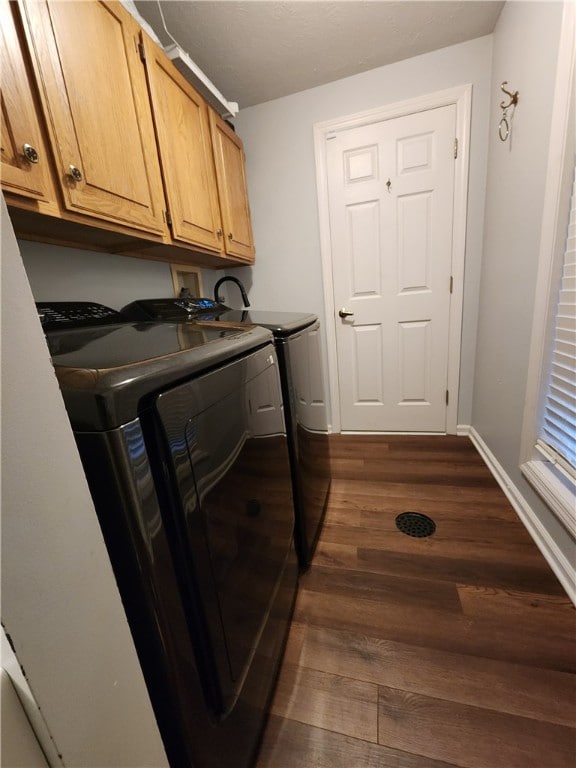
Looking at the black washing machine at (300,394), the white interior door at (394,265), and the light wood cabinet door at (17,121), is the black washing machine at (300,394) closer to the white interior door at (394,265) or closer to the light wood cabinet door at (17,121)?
the light wood cabinet door at (17,121)

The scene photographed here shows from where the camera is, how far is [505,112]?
5.24 ft

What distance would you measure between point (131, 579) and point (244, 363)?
460mm

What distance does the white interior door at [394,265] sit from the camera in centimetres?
199

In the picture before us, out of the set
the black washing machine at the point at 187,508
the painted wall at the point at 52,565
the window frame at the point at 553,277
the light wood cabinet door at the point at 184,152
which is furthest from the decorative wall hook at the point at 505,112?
the painted wall at the point at 52,565

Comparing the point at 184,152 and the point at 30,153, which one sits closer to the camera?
the point at 30,153

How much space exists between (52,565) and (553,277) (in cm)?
168

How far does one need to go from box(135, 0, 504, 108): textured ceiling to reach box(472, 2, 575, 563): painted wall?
299mm

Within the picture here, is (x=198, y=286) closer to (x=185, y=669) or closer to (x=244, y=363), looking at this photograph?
(x=244, y=363)

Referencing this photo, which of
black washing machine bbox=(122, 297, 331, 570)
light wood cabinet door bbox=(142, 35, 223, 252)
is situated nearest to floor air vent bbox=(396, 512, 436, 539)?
black washing machine bbox=(122, 297, 331, 570)

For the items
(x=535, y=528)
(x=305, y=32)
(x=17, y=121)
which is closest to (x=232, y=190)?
(x=305, y=32)

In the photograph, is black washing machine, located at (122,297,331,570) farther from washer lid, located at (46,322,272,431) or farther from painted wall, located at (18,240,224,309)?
washer lid, located at (46,322,272,431)

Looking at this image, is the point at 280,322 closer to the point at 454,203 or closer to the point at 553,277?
the point at 553,277

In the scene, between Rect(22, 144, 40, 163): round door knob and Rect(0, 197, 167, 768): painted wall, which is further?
Rect(22, 144, 40, 163): round door knob

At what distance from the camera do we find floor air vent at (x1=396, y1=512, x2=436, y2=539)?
4.79 feet
